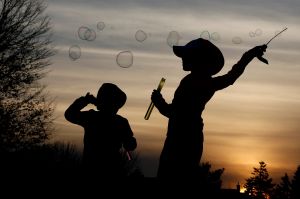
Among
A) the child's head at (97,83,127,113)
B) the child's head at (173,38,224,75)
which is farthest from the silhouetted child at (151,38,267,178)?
the child's head at (97,83,127,113)

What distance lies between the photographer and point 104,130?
5789 millimetres

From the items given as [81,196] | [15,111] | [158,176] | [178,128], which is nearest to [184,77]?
[178,128]

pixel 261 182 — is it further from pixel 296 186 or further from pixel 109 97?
pixel 109 97

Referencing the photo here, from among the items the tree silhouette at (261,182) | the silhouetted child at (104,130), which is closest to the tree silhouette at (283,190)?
the tree silhouette at (261,182)

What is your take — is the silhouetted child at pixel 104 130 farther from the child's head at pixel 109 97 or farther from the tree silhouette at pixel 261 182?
the tree silhouette at pixel 261 182

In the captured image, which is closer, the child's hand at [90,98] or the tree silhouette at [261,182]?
the child's hand at [90,98]

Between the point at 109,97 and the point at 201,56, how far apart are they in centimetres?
90

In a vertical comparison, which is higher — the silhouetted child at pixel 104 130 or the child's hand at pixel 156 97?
the child's hand at pixel 156 97

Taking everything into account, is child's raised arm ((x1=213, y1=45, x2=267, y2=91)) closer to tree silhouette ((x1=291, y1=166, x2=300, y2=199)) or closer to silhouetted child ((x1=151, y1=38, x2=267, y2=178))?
silhouetted child ((x1=151, y1=38, x2=267, y2=178))

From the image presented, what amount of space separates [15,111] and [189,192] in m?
21.5

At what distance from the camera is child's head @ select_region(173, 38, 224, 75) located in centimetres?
543

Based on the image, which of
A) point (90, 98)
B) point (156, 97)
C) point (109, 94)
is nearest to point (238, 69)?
point (156, 97)

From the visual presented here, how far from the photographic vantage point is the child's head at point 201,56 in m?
5.43

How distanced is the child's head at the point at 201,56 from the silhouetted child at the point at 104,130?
27.1 inches
